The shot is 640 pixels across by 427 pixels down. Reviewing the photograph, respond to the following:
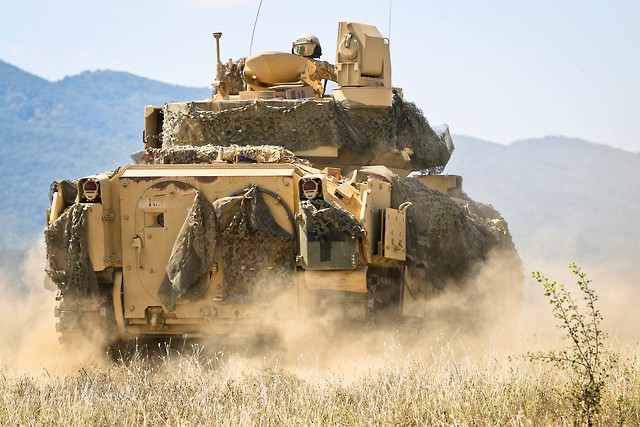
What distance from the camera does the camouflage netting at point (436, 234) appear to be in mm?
9797

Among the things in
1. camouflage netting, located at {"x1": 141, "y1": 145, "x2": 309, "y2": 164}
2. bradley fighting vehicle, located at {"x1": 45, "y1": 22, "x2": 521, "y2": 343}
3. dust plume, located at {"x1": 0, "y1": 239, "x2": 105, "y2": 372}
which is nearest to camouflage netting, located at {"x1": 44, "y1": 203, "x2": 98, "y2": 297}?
bradley fighting vehicle, located at {"x1": 45, "y1": 22, "x2": 521, "y2": 343}

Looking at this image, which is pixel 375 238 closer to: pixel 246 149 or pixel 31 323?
pixel 246 149

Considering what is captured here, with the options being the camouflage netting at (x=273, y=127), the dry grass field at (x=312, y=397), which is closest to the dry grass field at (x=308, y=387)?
the dry grass field at (x=312, y=397)

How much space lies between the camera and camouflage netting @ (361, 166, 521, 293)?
9797 millimetres

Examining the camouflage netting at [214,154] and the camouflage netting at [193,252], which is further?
the camouflage netting at [214,154]

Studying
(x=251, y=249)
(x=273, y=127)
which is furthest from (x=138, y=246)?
(x=273, y=127)

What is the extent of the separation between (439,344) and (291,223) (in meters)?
2.17

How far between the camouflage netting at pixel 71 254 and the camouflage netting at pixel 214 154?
55.2 inches

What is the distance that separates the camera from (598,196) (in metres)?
46.4

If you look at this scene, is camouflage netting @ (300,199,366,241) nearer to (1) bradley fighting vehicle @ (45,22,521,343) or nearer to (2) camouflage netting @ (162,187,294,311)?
A: (1) bradley fighting vehicle @ (45,22,521,343)

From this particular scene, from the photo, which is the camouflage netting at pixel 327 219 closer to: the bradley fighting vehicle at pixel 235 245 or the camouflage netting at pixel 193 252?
the bradley fighting vehicle at pixel 235 245

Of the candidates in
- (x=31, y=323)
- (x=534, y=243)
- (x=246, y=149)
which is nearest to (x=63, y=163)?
(x=534, y=243)

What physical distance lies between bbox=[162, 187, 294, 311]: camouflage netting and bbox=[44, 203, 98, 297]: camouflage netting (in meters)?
0.71

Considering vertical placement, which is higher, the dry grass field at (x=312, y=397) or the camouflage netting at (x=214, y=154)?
the camouflage netting at (x=214, y=154)
